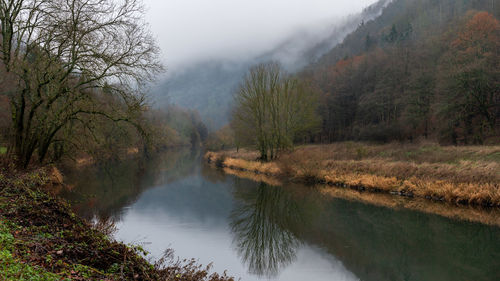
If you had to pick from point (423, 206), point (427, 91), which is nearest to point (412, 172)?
point (423, 206)

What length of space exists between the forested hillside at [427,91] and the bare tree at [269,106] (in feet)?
42.4

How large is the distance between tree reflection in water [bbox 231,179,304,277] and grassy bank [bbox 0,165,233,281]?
9.29 ft

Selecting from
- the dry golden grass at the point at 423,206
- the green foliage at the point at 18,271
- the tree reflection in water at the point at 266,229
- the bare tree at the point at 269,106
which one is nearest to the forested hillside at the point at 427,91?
the bare tree at the point at 269,106

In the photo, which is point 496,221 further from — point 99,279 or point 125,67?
point 125,67

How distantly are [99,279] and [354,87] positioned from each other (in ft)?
158

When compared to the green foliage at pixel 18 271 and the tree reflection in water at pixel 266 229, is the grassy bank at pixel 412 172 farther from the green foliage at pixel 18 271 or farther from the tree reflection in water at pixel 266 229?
the green foliage at pixel 18 271

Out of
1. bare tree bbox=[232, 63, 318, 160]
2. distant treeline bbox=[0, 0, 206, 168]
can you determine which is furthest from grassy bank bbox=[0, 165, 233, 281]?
bare tree bbox=[232, 63, 318, 160]

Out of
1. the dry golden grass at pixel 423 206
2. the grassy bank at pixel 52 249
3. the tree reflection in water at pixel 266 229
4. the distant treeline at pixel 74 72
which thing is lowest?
the tree reflection in water at pixel 266 229

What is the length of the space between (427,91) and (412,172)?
2139cm

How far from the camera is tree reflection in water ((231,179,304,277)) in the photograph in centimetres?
992

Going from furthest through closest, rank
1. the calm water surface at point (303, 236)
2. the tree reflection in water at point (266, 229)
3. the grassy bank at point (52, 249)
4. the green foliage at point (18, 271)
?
the tree reflection in water at point (266, 229) < the calm water surface at point (303, 236) < the grassy bank at point (52, 249) < the green foliage at point (18, 271)

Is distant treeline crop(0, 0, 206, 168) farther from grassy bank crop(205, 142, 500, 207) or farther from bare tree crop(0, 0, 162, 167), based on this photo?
grassy bank crop(205, 142, 500, 207)

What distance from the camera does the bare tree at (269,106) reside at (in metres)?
30.5

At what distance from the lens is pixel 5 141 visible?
18391mm
